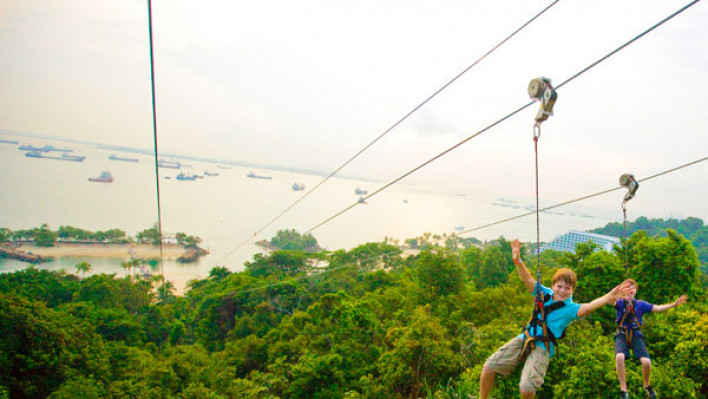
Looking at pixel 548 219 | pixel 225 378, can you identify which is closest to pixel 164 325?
pixel 225 378

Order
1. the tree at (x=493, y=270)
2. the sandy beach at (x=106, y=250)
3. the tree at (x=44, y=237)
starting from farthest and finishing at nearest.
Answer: the sandy beach at (x=106, y=250) → the tree at (x=44, y=237) → the tree at (x=493, y=270)

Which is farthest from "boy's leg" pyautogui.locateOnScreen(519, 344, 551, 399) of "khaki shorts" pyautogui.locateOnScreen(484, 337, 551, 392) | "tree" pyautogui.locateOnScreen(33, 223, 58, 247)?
"tree" pyautogui.locateOnScreen(33, 223, 58, 247)

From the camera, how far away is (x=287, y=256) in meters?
35.5

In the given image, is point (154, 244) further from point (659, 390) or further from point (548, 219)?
point (548, 219)

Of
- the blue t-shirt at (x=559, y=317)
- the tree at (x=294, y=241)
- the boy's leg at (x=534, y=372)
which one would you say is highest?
the tree at (x=294, y=241)

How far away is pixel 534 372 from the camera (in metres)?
2.68

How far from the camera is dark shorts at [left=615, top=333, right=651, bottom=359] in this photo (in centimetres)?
394

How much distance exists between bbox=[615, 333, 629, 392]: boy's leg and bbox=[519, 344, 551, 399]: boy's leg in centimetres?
189

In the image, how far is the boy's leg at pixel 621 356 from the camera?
393cm

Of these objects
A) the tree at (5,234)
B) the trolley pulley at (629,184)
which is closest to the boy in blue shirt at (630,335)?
the trolley pulley at (629,184)

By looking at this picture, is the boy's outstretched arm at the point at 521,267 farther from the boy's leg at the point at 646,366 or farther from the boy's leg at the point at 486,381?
the boy's leg at the point at 646,366

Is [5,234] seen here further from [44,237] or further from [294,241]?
[294,241]

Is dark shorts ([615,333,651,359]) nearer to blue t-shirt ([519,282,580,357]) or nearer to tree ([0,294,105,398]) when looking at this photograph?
blue t-shirt ([519,282,580,357])

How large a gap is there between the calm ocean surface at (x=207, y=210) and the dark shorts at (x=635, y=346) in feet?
174
